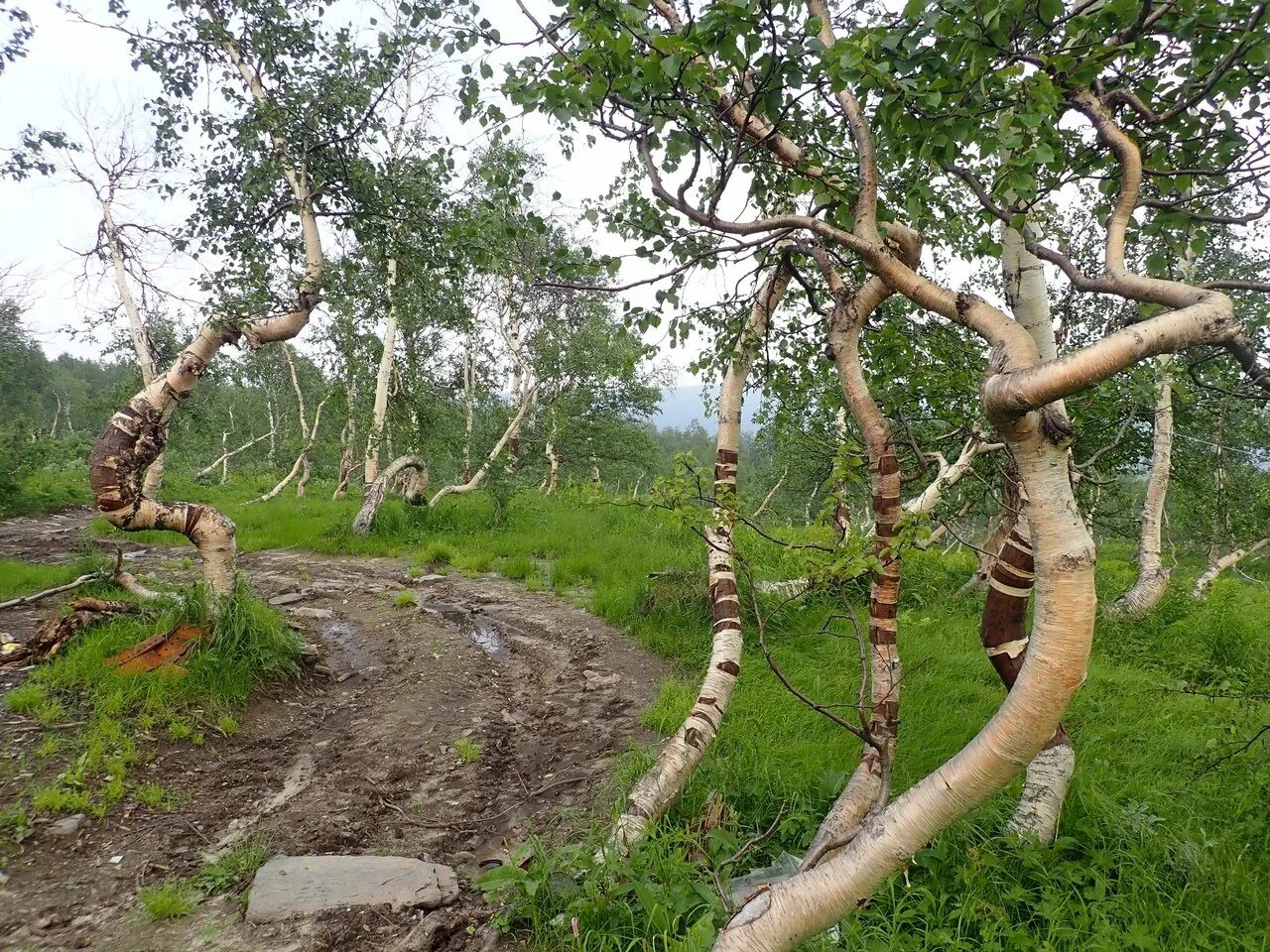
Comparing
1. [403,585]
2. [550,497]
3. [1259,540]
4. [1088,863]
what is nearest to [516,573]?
[403,585]

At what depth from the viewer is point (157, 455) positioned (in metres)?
6.14

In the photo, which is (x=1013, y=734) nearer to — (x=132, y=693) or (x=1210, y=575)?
(x=132, y=693)

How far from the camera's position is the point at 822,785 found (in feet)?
13.7

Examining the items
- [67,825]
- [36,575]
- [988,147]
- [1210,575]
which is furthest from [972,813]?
[1210,575]

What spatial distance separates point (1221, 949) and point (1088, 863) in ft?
2.28

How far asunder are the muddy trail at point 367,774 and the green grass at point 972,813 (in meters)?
0.56

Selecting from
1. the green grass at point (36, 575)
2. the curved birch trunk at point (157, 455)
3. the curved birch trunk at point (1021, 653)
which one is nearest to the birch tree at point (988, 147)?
the curved birch trunk at point (1021, 653)

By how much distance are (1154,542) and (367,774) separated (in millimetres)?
10898

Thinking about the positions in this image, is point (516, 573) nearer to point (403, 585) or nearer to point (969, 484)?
point (403, 585)

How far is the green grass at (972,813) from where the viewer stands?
9.71 ft

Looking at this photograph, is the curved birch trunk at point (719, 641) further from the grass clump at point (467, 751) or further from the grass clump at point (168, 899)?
the grass clump at point (168, 899)

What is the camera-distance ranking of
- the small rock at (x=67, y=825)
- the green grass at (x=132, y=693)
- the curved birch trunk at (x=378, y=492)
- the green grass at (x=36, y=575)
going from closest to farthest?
the small rock at (x=67, y=825)
the green grass at (x=132, y=693)
the green grass at (x=36, y=575)
the curved birch trunk at (x=378, y=492)

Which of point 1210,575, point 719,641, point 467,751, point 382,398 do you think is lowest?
point 467,751

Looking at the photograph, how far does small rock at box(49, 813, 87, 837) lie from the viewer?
3686mm
